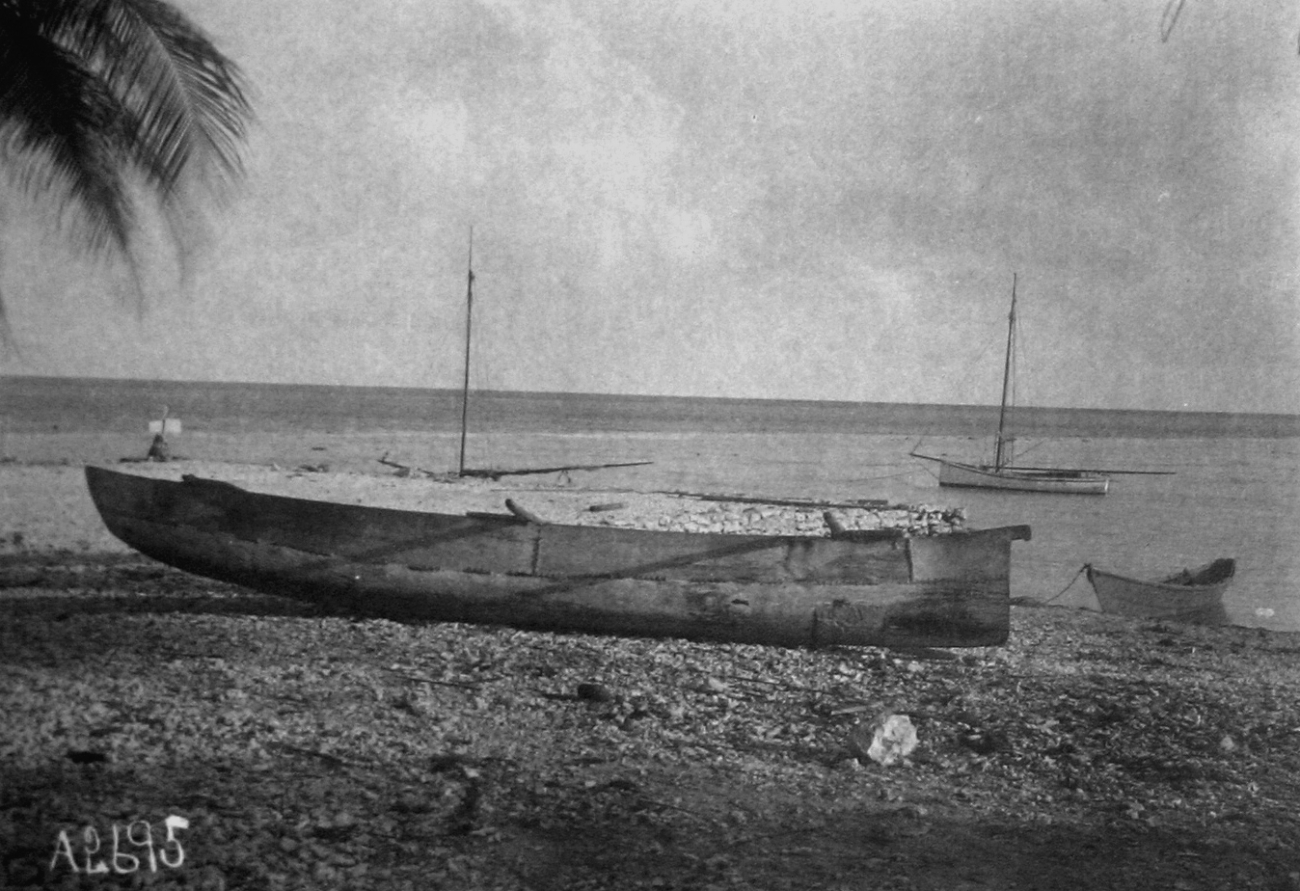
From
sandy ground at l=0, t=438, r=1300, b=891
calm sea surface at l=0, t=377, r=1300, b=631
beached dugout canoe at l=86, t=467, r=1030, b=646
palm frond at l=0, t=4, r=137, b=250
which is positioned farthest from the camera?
calm sea surface at l=0, t=377, r=1300, b=631

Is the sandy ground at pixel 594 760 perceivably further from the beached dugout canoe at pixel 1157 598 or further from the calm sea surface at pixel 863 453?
the calm sea surface at pixel 863 453

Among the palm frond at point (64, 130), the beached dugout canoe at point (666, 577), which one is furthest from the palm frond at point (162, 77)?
the beached dugout canoe at point (666, 577)

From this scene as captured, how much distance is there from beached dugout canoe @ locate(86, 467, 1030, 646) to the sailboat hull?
789 inches

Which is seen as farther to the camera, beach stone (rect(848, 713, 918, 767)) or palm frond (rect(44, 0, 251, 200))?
palm frond (rect(44, 0, 251, 200))

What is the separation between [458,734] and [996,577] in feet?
9.74

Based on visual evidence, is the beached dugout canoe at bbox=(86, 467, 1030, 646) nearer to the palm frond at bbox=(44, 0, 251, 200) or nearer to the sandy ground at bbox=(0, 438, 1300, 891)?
the sandy ground at bbox=(0, 438, 1300, 891)

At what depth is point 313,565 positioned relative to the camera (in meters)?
5.47

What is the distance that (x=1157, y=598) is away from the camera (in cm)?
1025

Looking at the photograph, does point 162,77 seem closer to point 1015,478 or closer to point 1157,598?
point 1157,598

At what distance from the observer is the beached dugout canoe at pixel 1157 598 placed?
10141mm

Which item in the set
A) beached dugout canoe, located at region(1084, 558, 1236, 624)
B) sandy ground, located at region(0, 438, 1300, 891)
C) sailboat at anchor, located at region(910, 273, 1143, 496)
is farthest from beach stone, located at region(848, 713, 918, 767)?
sailboat at anchor, located at region(910, 273, 1143, 496)

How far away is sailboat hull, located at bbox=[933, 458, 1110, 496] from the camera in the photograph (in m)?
23.9

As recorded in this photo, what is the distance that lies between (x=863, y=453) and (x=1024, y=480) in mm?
10472

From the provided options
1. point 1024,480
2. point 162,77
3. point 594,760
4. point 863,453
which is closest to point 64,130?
point 162,77
